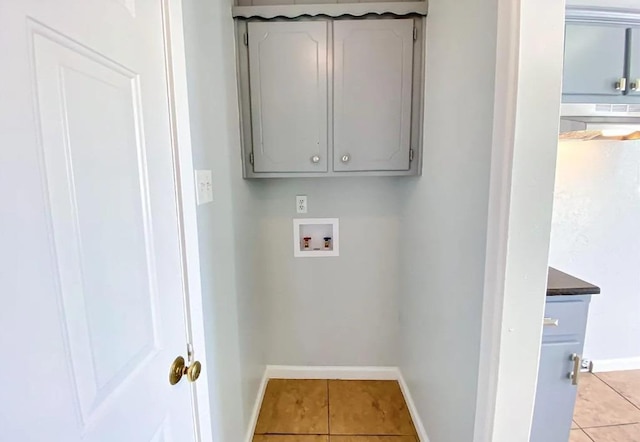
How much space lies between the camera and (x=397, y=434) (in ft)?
5.75

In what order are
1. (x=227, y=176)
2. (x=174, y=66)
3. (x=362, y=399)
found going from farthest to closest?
1. (x=362, y=399)
2. (x=227, y=176)
3. (x=174, y=66)

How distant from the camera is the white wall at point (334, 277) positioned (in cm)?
206

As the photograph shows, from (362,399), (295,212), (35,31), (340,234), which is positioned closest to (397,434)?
(362,399)

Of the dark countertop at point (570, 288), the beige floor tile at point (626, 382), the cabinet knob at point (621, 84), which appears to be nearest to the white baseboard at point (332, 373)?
the dark countertop at point (570, 288)

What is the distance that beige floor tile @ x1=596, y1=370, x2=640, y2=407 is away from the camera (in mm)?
2096

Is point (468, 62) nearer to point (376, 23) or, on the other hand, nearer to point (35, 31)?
point (376, 23)

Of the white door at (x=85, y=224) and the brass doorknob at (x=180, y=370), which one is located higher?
the white door at (x=85, y=224)

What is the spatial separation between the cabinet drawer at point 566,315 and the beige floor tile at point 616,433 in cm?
106

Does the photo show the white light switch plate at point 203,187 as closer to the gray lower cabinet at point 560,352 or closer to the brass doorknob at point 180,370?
the brass doorknob at point 180,370

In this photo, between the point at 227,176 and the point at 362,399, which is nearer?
the point at 227,176

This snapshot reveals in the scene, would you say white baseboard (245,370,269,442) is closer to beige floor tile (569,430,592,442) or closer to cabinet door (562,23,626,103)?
beige floor tile (569,430,592,442)

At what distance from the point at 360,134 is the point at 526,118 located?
37.9 inches

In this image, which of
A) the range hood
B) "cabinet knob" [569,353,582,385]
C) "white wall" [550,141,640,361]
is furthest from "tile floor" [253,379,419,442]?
the range hood

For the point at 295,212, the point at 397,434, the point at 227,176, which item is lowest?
the point at 397,434
